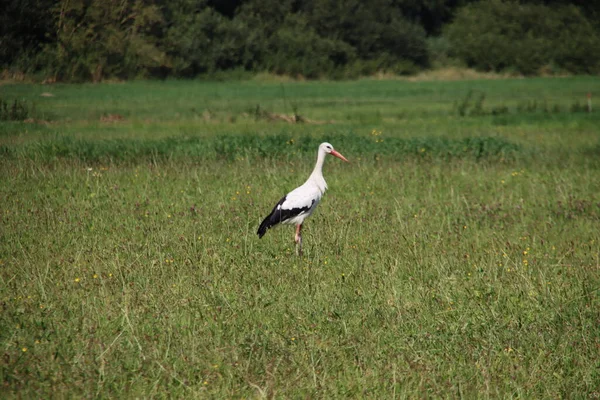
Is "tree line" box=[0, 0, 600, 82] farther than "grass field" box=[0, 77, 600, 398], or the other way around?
"tree line" box=[0, 0, 600, 82]

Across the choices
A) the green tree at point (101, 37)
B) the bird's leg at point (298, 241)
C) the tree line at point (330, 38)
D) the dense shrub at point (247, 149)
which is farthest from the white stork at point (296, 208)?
the tree line at point (330, 38)

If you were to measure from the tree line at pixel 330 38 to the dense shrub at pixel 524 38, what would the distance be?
0.07 metres

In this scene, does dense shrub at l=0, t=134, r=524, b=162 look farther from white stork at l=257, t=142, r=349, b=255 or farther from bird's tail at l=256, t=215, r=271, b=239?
bird's tail at l=256, t=215, r=271, b=239

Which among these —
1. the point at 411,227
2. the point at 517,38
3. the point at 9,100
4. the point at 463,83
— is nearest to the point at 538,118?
the point at 9,100

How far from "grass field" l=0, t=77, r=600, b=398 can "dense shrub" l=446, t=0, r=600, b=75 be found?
1581 inches

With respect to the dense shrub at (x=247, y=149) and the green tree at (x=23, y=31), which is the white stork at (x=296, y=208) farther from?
the green tree at (x=23, y=31)

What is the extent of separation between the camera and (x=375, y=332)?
6285 millimetres

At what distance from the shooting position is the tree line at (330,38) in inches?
1112

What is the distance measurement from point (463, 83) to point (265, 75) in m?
11.9

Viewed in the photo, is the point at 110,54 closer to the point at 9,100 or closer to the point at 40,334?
the point at 9,100

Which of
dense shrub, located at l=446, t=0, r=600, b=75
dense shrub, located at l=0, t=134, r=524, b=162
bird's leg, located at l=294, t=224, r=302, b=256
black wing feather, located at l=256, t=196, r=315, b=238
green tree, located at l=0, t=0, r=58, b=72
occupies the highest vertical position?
black wing feather, located at l=256, t=196, r=315, b=238

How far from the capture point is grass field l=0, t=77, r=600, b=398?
551 cm

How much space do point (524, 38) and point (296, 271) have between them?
2162 inches

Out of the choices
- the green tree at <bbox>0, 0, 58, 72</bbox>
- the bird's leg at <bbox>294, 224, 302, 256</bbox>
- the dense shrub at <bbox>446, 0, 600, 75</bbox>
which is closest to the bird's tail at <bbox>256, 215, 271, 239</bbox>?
the bird's leg at <bbox>294, 224, 302, 256</bbox>
